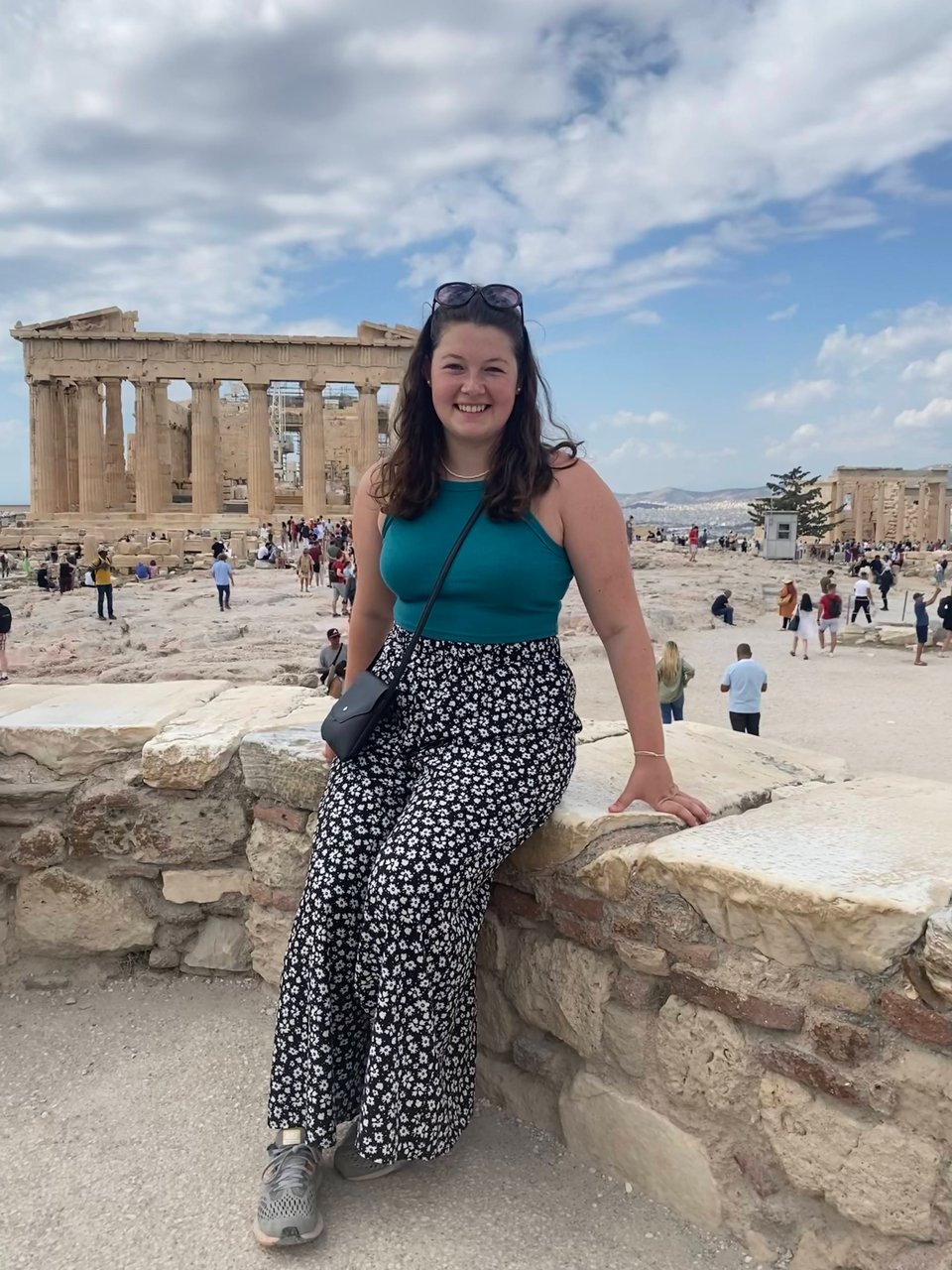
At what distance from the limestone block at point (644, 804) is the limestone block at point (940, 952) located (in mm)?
653

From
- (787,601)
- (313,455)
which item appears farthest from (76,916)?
(313,455)

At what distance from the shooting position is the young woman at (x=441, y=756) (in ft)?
6.83

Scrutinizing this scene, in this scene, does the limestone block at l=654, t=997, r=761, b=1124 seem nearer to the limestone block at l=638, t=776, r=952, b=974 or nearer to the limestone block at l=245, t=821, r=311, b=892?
the limestone block at l=638, t=776, r=952, b=974

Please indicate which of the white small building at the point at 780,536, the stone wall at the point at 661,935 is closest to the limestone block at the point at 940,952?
the stone wall at the point at 661,935

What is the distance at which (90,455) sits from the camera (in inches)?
1666

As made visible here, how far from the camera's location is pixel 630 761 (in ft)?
9.57

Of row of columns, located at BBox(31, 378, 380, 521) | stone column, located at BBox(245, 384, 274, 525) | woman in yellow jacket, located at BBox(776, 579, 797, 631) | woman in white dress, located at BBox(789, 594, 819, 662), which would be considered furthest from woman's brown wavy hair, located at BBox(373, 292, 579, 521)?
stone column, located at BBox(245, 384, 274, 525)

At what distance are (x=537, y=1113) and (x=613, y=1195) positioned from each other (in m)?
0.30

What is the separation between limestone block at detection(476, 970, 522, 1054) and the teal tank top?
36.1 inches

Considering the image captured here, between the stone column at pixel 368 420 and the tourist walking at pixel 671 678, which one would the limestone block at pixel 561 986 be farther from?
the stone column at pixel 368 420

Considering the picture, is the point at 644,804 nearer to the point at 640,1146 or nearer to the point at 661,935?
the point at 661,935

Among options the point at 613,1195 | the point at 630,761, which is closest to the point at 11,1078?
the point at 613,1195

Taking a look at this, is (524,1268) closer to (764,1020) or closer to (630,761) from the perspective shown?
(764,1020)

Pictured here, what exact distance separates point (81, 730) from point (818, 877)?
2352 millimetres
